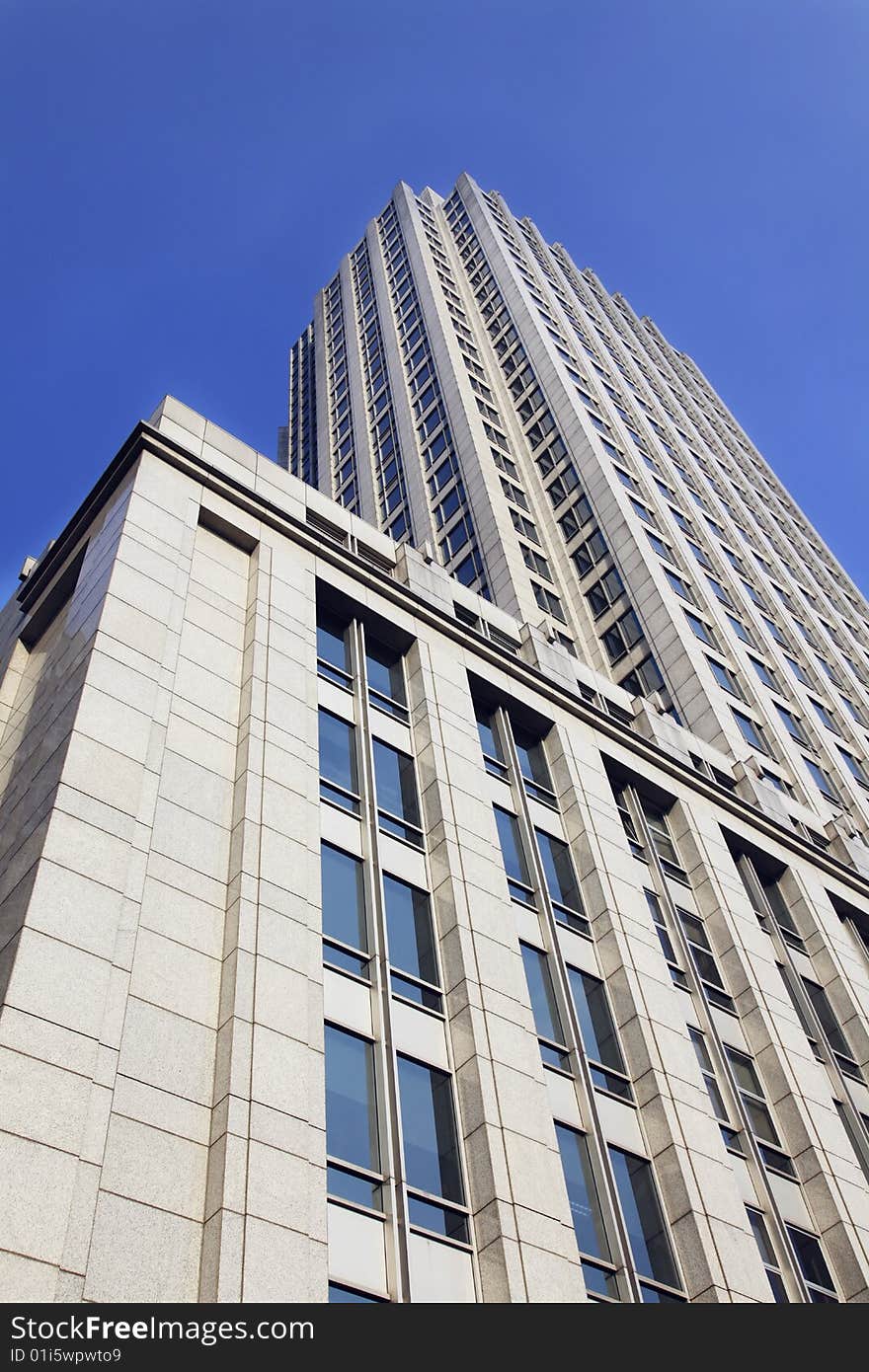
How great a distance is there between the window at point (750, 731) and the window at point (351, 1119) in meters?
30.0

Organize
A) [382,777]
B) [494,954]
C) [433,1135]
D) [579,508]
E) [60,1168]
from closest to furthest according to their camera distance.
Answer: [60,1168]
[433,1135]
[494,954]
[382,777]
[579,508]

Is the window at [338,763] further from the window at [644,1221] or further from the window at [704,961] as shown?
the window at [704,961]

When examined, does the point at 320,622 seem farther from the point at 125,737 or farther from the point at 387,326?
the point at 387,326

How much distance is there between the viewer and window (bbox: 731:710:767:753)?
47.1 m

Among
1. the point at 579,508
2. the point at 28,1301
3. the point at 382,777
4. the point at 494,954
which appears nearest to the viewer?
the point at 28,1301

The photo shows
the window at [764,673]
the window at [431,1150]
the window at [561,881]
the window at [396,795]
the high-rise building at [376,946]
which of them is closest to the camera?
the high-rise building at [376,946]

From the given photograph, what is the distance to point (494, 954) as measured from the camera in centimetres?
2334

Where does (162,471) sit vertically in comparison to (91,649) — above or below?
above

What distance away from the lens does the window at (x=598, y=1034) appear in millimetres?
24156

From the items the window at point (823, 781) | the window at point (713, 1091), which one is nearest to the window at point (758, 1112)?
the window at point (713, 1091)

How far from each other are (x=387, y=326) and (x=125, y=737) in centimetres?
6827

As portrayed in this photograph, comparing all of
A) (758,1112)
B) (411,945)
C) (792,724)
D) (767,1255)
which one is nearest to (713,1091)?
(758,1112)

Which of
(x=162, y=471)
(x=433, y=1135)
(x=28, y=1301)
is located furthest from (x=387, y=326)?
(x=28, y=1301)

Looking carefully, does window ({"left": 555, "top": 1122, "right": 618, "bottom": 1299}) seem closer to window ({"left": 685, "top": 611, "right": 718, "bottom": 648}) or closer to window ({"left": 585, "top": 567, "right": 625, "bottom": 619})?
window ({"left": 685, "top": 611, "right": 718, "bottom": 648})
